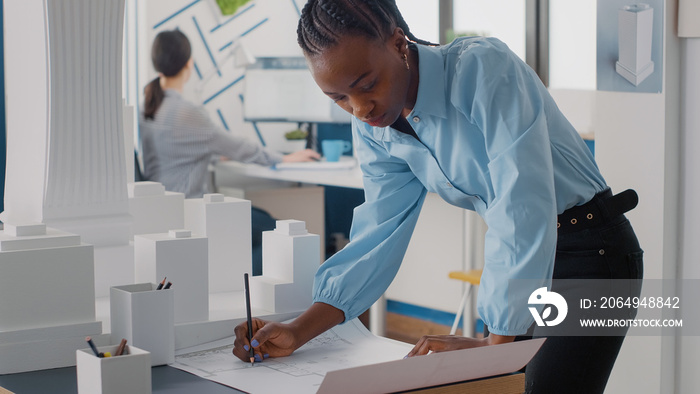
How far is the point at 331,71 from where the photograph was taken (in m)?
1.22

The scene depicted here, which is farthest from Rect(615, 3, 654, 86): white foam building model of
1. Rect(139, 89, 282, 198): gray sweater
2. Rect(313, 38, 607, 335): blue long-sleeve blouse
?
Rect(139, 89, 282, 198): gray sweater

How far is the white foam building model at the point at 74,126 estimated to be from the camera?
1.62 metres

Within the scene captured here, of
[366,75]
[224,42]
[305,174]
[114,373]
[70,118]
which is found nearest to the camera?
[114,373]

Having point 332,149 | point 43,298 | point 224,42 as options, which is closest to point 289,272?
point 43,298

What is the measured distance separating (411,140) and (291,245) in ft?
0.92

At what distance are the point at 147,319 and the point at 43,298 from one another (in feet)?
0.53

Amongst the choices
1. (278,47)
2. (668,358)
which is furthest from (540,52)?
(668,358)

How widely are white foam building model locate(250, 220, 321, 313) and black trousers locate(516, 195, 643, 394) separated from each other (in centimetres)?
39

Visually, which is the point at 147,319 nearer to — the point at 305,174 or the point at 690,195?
the point at 690,195

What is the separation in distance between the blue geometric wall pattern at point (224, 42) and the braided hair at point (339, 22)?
11.8 ft

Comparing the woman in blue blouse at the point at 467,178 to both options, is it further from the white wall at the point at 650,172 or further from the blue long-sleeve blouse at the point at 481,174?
the white wall at the point at 650,172

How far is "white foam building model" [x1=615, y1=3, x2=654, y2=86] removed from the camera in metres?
2.47

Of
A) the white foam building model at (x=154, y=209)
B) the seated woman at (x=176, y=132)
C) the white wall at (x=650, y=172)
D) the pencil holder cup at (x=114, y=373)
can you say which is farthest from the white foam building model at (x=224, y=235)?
the seated woman at (x=176, y=132)

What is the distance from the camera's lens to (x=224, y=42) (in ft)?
16.1
